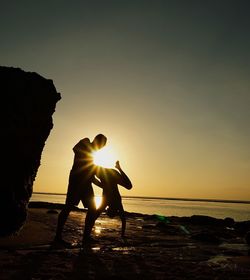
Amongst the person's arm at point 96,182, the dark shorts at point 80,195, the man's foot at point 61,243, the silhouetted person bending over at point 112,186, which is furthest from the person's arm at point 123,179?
the man's foot at point 61,243

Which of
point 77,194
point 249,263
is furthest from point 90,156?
Result: point 249,263

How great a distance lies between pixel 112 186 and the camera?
6730 millimetres

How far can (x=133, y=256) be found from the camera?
486 cm

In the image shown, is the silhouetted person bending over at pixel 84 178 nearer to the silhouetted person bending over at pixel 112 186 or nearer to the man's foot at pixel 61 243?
the silhouetted person bending over at pixel 112 186

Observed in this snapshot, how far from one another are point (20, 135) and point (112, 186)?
206 centimetres

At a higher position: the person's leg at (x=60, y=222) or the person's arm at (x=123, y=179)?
the person's arm at (x=123, y=179)

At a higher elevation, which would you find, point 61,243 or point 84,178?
point 84,178

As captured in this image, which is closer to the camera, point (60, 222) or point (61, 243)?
point (61, 243)

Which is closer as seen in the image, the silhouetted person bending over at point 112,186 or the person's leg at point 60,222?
the person's leg at point 60,222

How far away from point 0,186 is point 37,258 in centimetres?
221

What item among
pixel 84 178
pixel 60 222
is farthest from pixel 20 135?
pixel 60 222

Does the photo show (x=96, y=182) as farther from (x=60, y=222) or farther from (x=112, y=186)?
(x=60, y=222)

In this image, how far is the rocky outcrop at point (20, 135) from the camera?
20.2ft

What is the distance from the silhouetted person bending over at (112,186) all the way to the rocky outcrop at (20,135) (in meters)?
1.44
